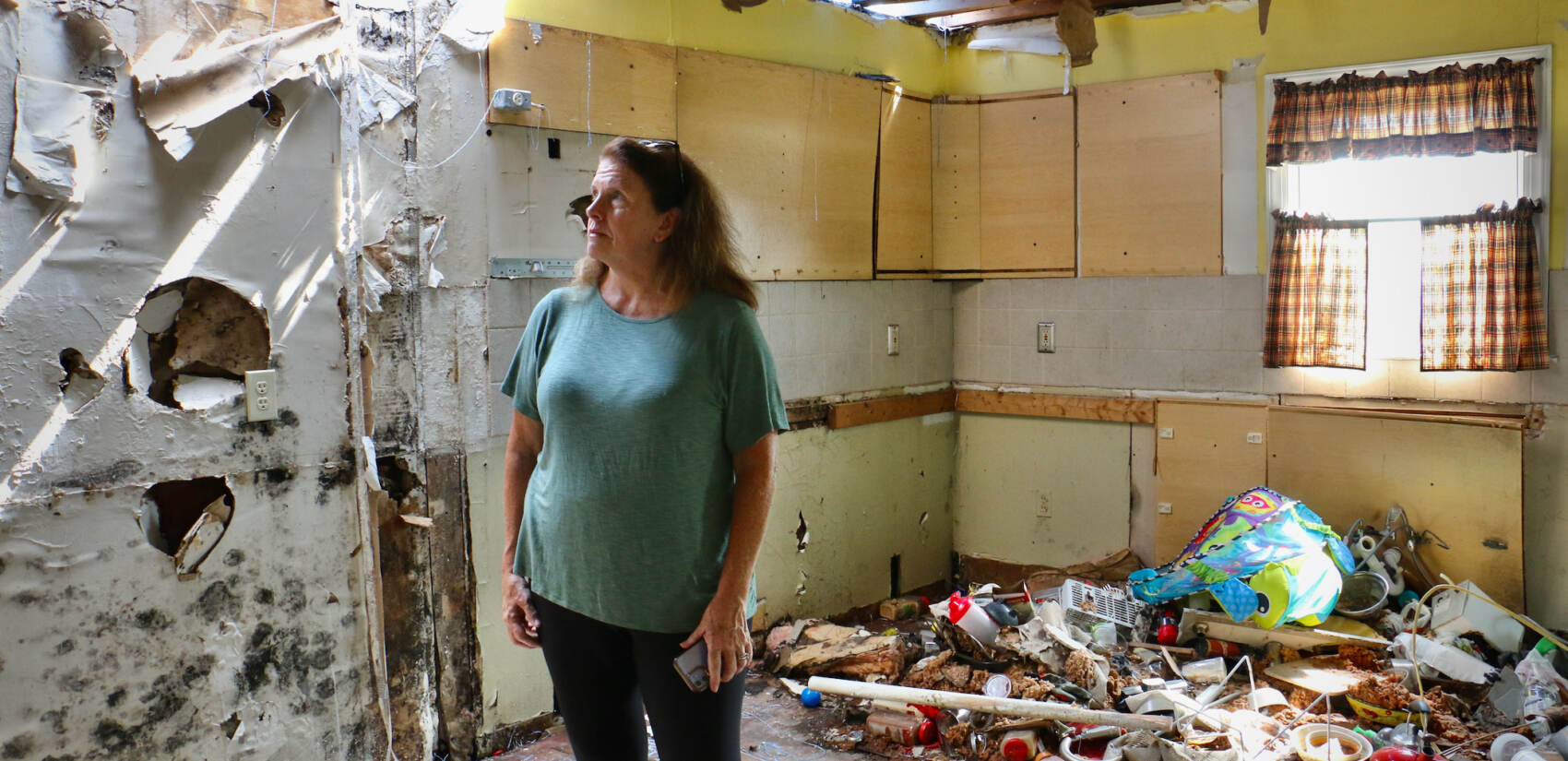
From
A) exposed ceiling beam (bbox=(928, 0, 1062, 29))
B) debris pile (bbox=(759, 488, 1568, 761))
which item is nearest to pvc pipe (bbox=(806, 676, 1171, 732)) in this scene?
debris pile (bbox=(759, 488, 1568, 761))

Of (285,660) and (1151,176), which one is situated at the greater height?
(1151,176)

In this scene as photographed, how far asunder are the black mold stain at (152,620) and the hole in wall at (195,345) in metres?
0.50

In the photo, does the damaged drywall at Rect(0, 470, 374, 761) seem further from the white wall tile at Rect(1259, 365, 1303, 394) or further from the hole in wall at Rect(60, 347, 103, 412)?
the white wall tile at Rect(1259, 365, 1303, 394)

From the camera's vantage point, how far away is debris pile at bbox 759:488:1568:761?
336 cm

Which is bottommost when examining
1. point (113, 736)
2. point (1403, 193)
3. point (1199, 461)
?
point (113, 736)

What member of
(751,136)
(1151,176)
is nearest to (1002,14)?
(1151,176)

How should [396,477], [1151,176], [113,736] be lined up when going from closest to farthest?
[113,736], [396,477], [1151,176]

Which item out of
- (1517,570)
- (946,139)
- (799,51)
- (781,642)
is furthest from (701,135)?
(1517,570)

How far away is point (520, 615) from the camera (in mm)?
1893

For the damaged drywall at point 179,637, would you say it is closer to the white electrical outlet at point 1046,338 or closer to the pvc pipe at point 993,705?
the pvc pipe at point 993,705

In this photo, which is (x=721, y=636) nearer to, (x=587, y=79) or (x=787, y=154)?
(x=587, y=79)

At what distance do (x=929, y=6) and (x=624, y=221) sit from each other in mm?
3204

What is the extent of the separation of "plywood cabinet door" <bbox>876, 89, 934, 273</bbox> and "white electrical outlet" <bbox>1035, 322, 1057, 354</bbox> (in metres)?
0.59

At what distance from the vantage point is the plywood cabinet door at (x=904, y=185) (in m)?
4.89
